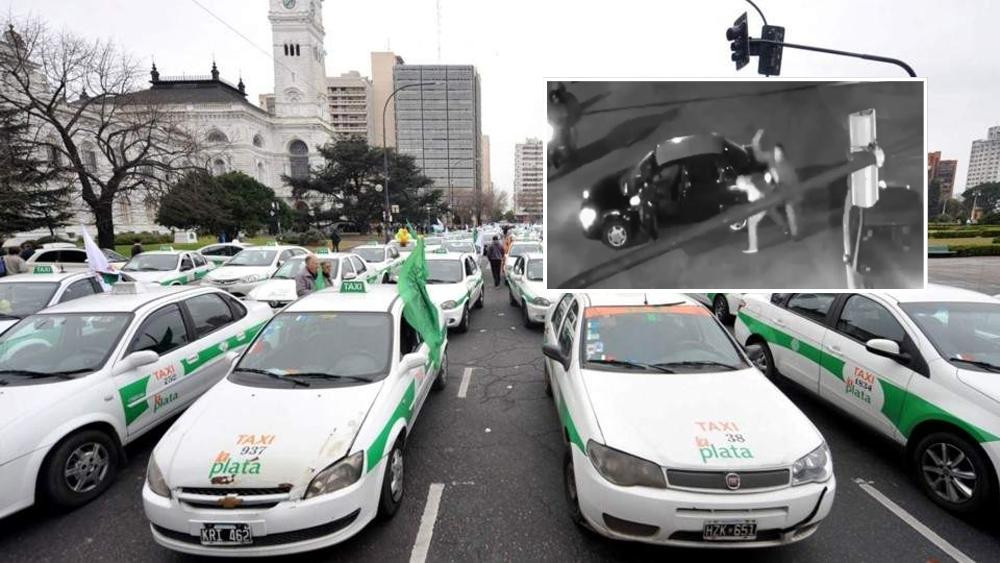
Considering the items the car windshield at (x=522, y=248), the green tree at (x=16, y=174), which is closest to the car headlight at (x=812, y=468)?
the car windshield at (x=522, y=248)

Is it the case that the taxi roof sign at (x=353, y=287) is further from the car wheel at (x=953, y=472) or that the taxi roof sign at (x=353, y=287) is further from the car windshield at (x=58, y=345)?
the car wheel at (x=953, y=472)

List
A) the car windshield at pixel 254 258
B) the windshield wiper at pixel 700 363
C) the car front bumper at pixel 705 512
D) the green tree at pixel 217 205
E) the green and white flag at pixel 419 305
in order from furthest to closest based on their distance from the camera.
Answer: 1. the green tree at pixel 217 205
2. the car windshield at pixel 254 258
3. the green and white flag at pixel 419 305
4. the windshield wiper at pixel 700 363
5. the car front bumper at pixel 705 512

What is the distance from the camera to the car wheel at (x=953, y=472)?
9.76ft

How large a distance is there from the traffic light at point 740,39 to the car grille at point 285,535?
952cm

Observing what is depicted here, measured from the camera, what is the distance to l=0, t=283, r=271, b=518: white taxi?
10.2 feet

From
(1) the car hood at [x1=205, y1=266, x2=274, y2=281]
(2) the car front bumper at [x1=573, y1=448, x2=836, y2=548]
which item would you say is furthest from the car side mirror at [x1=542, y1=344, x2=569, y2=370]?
(1) the car hood at [x1=205, y1=266, x2=274, y2=281]

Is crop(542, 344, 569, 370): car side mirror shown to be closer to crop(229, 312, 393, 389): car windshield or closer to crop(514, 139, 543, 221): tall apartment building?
crop(514, 139, 543, 221): tall apartment building

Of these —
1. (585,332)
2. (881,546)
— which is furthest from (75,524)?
(881,546)

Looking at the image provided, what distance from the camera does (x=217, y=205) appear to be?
22.4 meters

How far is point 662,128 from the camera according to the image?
277 centimetres

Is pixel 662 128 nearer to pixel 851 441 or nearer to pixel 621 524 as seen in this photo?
pixel 621 524

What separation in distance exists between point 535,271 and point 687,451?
6.93 meters

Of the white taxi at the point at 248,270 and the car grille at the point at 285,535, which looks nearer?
the car grille at the point at 285,535

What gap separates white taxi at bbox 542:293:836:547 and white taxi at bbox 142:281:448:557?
1.37 metres
